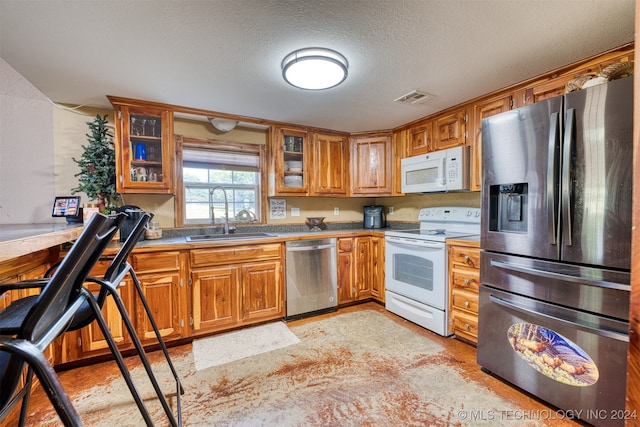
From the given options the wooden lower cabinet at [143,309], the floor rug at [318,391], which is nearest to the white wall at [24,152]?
the wooden lower cabinet at [143,309]

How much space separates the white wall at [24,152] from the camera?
2.21 meters

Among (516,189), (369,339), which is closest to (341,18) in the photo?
(516,189)

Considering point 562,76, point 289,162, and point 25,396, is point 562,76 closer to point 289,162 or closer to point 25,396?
point 289,162

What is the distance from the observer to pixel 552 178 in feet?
4.96

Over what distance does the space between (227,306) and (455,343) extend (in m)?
2.07

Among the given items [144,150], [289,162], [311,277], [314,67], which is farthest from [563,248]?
[144,150]

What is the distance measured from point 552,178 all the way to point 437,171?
1.27 meters

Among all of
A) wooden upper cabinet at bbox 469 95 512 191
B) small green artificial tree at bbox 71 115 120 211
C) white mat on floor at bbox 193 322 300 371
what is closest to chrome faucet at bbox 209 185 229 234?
small green artificial tree at bbox 71 115 120 211

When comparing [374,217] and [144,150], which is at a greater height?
[144,150]

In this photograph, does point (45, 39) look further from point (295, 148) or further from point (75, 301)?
point (295, 148)

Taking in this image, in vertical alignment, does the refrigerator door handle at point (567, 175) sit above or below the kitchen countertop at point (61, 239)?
above

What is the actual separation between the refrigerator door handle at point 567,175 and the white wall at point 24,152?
3.92 m

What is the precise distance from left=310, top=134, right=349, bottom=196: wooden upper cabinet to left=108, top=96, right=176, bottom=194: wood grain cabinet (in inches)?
61.3

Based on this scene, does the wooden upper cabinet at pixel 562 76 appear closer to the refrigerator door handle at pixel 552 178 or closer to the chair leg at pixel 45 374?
the refrigerator door handle at pixel 552 178
